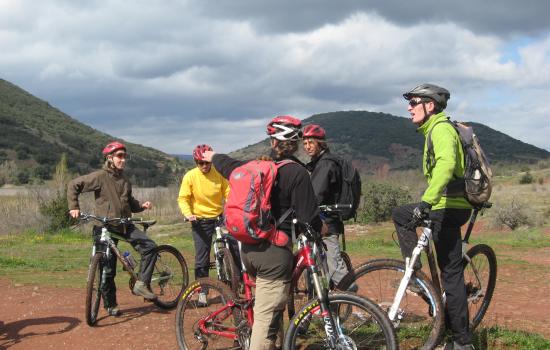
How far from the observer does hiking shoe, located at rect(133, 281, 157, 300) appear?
22.3 feet

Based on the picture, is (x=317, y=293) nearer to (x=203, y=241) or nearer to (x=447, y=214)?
(x=447, y=214)

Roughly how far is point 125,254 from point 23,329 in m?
1.56

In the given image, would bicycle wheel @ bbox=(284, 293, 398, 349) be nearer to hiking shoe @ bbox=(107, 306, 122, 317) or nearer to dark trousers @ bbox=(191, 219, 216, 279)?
dark trousers @ bbox=(191, 219, 216, 279)

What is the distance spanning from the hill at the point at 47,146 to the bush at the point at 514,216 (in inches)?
2175

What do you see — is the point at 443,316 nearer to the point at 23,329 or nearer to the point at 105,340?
the point at 105,340

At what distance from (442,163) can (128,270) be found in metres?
4.37

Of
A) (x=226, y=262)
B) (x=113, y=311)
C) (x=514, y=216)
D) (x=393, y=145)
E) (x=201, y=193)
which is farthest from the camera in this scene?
(x=393, y=145)

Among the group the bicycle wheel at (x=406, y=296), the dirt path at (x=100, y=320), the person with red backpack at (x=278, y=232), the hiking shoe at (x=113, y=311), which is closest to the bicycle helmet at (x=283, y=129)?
the person with red backpack at (x=278, y=232)

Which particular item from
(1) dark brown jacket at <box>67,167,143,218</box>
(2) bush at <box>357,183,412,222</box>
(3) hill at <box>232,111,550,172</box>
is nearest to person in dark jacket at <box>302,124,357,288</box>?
(1) dark brown jacket at <box>67,167,143,218</box>

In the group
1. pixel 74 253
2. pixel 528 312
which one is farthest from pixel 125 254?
pixel 74 253

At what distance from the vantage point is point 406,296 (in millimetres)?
4715

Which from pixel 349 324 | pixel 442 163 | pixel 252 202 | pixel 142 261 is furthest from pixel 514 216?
pixel 252 202

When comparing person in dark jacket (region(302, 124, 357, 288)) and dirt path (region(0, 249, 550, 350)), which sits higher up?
person in dark jacket (region(302, 124, 357, 288))

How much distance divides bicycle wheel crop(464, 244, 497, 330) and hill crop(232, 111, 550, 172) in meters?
108
